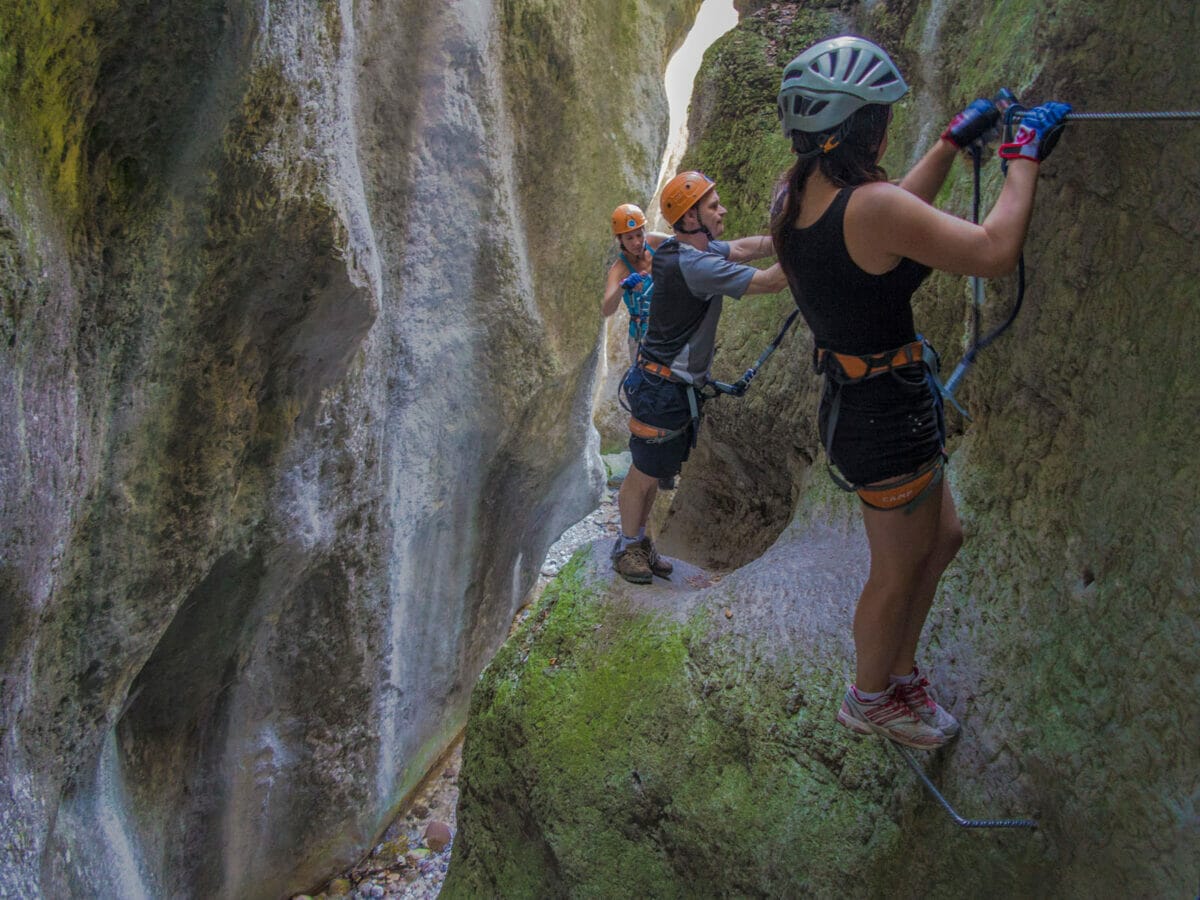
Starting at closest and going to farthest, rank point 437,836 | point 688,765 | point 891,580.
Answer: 1. point 891,580
2. point 688,765
3. point 437,836

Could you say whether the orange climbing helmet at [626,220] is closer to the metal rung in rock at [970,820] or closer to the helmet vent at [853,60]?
the helmet vent at [853,60]

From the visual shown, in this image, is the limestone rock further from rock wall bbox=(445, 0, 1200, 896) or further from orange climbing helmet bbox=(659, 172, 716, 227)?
orange climbing helmet bbox=(659, 172, 716, 227)

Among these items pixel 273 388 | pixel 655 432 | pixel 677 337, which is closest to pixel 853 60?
pixel 677 337

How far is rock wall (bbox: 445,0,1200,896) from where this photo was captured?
76.9 inches

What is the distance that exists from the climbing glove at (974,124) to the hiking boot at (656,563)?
232cm

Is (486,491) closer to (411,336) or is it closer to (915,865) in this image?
(411,336)

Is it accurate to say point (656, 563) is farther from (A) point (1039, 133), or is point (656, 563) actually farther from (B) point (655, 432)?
(A) point (1039, 133)

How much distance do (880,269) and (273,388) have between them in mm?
2656

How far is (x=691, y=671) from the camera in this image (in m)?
3.15

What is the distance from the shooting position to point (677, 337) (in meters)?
3.41

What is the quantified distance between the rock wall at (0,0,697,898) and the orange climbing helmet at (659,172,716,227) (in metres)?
1.26

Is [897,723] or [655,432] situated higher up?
[655,432]

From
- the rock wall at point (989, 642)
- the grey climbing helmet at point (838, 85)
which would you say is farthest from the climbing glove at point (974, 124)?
the rock wall at point (989, 642)

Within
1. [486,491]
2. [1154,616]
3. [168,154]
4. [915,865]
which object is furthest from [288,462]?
[1154,616]
